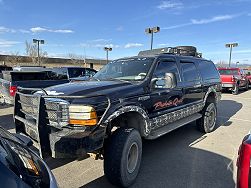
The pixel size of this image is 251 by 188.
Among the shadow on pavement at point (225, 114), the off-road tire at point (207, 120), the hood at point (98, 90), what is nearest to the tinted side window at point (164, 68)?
the hood at point (98, 90)

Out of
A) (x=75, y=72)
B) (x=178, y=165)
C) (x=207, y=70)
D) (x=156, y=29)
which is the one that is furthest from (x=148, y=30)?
(x=178, y=165)

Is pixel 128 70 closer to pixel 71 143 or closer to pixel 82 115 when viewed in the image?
pixel 82 115

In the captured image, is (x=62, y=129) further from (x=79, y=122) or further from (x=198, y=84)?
(x=198, y=84)

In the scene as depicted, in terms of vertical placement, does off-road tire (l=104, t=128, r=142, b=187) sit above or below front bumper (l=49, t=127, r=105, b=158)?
below

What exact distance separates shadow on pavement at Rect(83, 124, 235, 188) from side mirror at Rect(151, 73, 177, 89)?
1.44 metres

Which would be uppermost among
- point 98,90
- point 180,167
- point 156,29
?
point 156,29

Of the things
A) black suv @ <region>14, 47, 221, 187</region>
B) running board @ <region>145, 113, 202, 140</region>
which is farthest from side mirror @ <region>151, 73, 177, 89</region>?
running board @ <region>145, 113, 202, 140</region>

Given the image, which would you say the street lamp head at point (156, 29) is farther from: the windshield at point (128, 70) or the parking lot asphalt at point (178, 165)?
the windshield at point (128, 70)

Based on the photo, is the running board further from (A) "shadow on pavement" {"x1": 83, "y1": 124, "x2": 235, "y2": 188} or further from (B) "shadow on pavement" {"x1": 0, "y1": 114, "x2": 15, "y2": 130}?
(B) "shadow on pavement" {"x1": 0, "y1": 114, "x2": 15, "y2": 130}

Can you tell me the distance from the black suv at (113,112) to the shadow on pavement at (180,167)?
40 cm

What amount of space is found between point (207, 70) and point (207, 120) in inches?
57.0

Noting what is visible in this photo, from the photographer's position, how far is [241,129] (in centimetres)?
704

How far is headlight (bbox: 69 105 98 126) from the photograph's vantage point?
3.11 m

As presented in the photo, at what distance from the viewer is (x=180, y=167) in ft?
14.1
